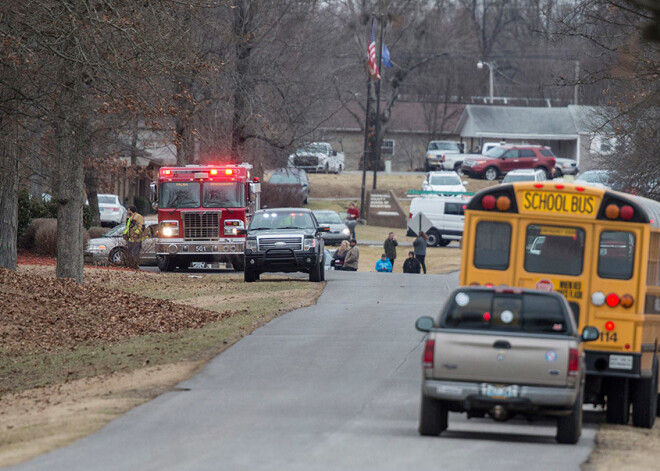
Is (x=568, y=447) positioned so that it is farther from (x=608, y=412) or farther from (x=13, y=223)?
(x=13, y=223)

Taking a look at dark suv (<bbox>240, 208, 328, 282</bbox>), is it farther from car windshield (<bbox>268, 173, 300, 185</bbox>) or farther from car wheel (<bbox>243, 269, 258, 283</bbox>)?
car windshield (<bbox>268, 173, 300, 185</bbox>)

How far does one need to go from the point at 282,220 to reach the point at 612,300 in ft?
57.4

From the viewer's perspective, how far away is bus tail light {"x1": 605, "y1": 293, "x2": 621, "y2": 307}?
12508mm

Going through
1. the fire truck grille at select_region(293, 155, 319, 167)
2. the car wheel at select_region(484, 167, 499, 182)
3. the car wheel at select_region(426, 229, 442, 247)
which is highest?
the fire truck grille at select_region(293, 155, 319, 167)

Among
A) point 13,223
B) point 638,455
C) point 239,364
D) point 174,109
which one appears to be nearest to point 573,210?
point 638,455

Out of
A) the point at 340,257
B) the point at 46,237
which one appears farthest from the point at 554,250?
the point at 46,237

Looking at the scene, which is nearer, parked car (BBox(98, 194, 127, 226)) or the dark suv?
the dark suv

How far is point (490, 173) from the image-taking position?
65438 mm

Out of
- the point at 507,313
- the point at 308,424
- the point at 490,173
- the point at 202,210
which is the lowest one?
the point at 308,424

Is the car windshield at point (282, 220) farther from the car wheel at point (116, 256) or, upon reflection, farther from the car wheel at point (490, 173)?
the car wheel at point (490, 173)

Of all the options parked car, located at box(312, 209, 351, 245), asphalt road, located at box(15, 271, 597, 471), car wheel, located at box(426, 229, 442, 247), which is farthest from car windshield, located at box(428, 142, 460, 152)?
asphalt road, located at box(15, 271, 597, 471)

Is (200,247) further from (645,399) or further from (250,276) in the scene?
(645,399)

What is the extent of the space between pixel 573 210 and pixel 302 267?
16.0 meters

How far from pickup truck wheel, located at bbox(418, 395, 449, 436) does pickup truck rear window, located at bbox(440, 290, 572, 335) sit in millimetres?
756
